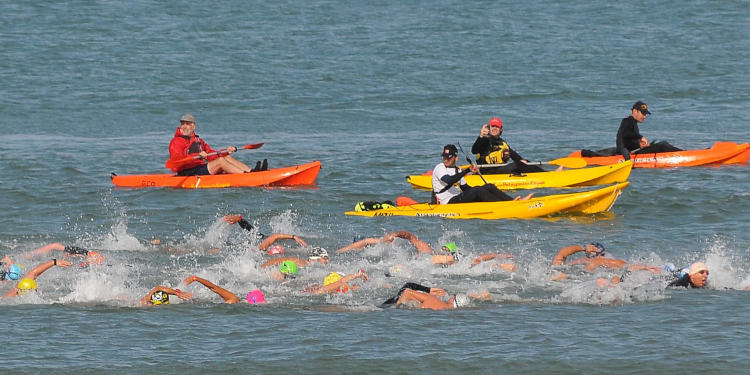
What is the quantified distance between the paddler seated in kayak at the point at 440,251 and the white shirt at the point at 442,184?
201 centimetres

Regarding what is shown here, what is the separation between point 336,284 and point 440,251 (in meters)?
2.64

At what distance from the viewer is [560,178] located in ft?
71.2

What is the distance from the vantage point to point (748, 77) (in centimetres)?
3772

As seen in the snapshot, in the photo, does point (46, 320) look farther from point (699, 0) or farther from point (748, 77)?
point (699, 0)

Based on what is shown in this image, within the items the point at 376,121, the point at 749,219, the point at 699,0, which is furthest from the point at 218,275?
the point at 699,0

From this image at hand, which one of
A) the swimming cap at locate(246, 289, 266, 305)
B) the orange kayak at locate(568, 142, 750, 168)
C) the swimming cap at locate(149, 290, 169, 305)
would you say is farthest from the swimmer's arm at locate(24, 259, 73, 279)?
the orange kayak at locate(568, 142, 750, 168)

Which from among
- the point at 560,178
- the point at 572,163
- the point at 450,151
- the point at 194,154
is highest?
the point at 194,154

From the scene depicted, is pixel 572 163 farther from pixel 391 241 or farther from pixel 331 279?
pixel 331 279

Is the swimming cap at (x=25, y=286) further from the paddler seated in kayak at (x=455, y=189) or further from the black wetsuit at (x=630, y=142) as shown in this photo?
the black wetsuit at (x=630, y=142)

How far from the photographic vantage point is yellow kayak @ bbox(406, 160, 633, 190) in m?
21.4

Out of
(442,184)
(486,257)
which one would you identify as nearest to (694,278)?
(486,257)

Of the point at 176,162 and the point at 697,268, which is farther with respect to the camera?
the point at 176,162

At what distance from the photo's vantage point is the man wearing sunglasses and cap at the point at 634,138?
22.8m

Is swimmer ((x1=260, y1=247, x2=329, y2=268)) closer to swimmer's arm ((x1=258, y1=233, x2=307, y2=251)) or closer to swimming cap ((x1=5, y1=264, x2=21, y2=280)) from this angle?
swimmer's arm ((x1=258, y1=233, x2=307, y2=251))
